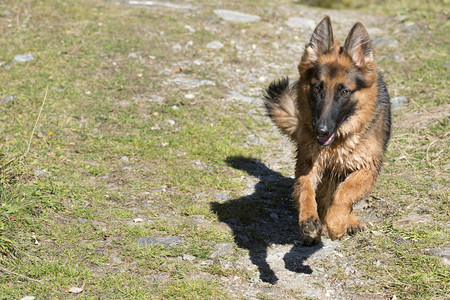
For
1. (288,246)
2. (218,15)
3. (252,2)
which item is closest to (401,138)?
(288,246)

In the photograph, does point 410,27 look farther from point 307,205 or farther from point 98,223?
point 98,223

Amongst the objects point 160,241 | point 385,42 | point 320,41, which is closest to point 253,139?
point 320,41

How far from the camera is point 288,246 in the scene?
550 centimetres

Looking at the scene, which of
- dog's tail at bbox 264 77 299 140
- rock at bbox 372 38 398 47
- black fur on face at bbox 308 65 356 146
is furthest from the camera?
rock at bbox 372 38 398 47

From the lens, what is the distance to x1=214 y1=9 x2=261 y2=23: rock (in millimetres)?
12540

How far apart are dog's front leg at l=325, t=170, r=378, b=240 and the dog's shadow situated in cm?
53

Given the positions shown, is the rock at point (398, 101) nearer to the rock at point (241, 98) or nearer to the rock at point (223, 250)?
the rock at point (241, 98)

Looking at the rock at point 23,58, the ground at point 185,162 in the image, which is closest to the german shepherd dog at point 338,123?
the ground at point 185,162

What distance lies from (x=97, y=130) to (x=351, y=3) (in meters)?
10.0

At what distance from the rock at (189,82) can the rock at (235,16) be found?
327 cm

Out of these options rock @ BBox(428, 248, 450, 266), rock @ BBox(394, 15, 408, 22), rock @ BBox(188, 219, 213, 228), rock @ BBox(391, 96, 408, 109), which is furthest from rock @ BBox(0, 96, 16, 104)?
rock @ BBox(394, 15, 408, 22)

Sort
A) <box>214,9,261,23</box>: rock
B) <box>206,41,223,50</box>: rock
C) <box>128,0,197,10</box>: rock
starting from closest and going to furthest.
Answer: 1. <box>206,41,223,50</box>: rock
2. <box>214,9,261,23</box>: rock
3. <box>128,0,197,10</box>: rock

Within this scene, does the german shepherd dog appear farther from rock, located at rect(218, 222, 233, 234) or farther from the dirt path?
rock, located at rect(218, 222, 233, 234)

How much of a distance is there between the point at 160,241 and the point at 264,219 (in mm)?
1444
